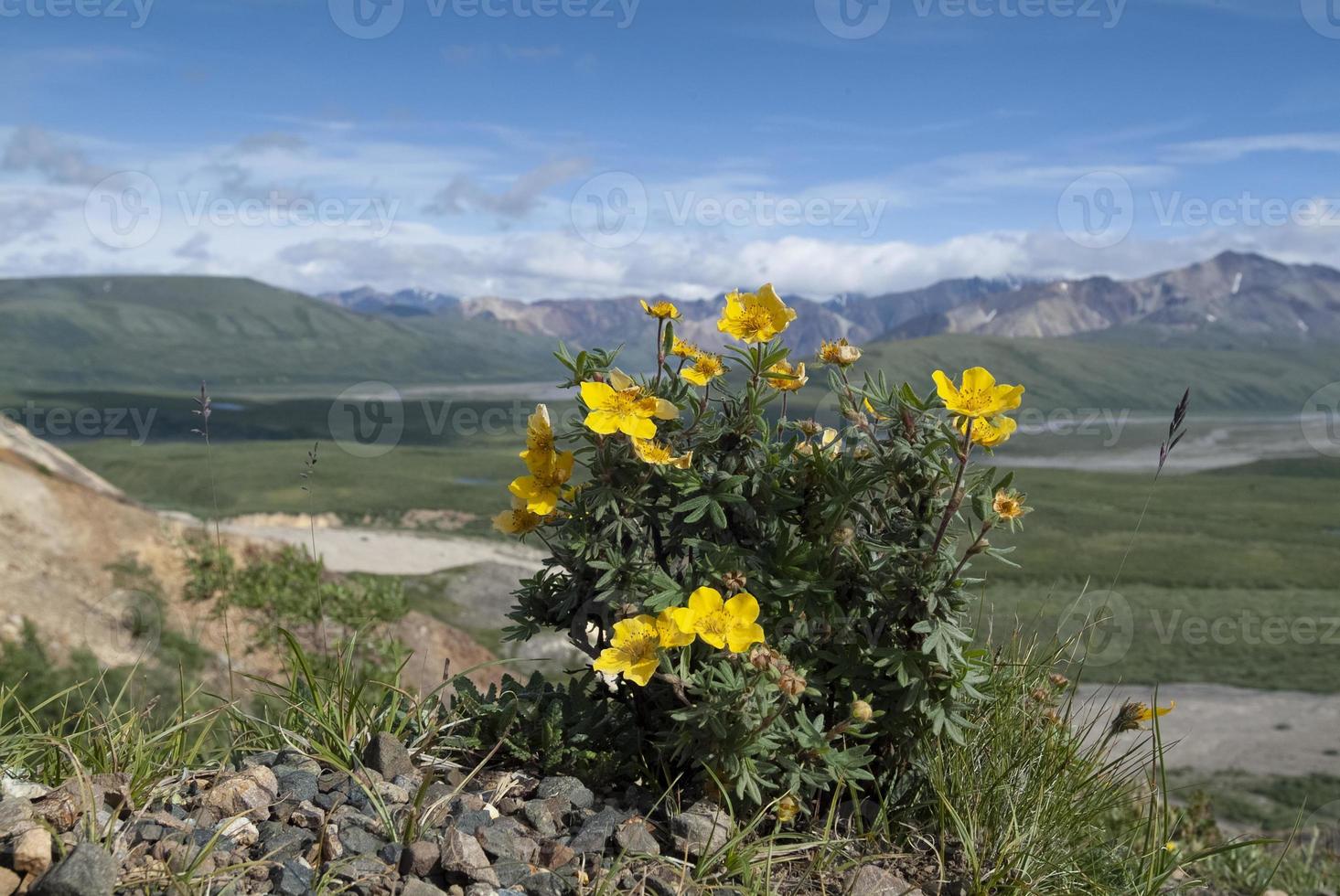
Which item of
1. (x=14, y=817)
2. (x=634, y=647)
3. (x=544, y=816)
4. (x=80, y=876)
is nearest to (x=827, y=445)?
(x=634, y=647)

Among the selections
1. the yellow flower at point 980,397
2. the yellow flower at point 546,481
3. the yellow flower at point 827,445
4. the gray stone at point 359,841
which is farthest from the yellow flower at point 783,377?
the gray stone at point 359,841

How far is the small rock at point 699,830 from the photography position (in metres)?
3.87

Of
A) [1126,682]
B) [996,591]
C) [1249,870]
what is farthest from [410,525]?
[1249,870]

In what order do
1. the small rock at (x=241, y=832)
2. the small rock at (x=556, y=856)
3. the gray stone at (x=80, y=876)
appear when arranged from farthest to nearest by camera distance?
the small rock at (x=556, y=856)
the small rock at (x=241, y=832)
the gray stone at (x=80, y=876)

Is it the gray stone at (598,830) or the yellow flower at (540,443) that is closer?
the gray stone at (598,830)

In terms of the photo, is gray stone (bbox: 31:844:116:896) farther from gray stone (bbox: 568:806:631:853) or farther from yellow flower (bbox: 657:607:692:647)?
yellow flower (bbox: 657:607:692:647)

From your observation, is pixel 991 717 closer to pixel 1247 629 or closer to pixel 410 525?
pixel 1247 629

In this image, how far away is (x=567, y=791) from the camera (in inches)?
164

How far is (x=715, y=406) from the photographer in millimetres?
4520

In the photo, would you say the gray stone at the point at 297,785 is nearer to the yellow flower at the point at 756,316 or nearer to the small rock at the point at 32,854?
the small rock at the point at 32,854

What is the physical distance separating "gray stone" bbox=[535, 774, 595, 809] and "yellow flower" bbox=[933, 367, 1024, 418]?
7.38 feet

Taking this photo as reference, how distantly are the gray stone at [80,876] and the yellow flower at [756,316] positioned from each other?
2.98m

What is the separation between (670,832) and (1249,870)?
250 inches

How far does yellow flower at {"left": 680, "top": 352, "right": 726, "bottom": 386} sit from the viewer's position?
13.7 feet
